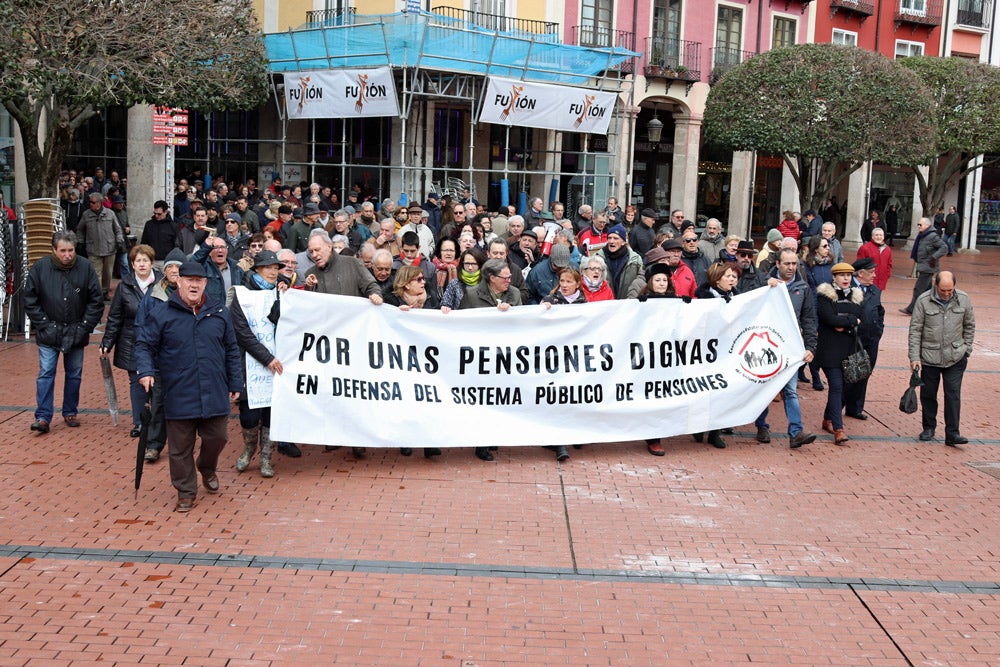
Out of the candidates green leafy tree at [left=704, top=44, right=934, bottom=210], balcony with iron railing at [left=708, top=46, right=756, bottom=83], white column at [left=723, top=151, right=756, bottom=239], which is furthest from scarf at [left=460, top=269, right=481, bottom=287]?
white column at [left=723, top=151, right=756, bottom=239]

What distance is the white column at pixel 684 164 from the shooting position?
111 feet

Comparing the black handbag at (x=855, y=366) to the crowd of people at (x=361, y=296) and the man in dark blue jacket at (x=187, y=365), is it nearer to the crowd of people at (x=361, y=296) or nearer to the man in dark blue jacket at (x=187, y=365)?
the crowd of people at (x=361, y=296)

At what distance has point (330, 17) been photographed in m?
26.6

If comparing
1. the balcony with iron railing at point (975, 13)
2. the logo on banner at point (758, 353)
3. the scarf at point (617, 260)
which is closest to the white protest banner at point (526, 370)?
the logo on banner at point (758, 353)

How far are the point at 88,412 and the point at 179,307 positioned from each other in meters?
3.56

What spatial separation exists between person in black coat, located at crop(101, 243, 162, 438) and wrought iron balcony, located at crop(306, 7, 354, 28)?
57.2 feet

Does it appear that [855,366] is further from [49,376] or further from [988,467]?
[49,376]

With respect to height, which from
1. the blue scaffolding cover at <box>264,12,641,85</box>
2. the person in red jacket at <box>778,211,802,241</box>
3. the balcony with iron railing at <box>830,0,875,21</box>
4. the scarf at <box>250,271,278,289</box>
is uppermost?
the balcony with iron railing at <box>830,0,875,21</box>

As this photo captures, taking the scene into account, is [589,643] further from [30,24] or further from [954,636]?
[30,24]

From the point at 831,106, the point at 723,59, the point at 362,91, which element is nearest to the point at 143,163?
the point at 362,91

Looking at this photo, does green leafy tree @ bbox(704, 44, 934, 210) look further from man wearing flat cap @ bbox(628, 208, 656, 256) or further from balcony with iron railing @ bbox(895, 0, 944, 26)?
balcony with iron railing @ bbox(895, 0, 944, 26)

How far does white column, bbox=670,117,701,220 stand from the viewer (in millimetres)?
33906

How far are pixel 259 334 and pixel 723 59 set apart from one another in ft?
92.0

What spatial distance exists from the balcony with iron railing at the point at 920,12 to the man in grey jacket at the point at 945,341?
1292 inches
